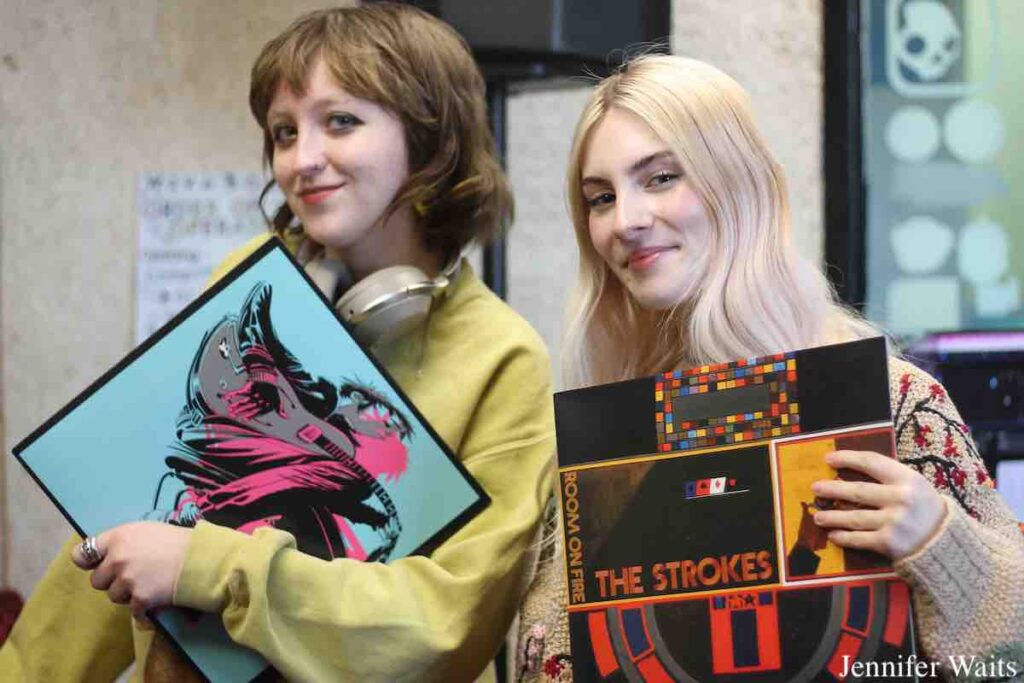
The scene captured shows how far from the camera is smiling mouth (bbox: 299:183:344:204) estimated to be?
5.26ft

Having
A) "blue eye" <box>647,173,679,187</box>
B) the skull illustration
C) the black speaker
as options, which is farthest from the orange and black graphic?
the skull illustration

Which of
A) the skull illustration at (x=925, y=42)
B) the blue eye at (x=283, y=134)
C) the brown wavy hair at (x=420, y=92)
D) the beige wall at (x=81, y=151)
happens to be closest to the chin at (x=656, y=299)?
the brown wavy hair at (x=420, y=92)

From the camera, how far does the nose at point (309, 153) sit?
158 cm

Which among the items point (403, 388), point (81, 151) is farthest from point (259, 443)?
point (81, 151)

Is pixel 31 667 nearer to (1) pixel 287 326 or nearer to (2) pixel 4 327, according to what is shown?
(1) pixel 287 326

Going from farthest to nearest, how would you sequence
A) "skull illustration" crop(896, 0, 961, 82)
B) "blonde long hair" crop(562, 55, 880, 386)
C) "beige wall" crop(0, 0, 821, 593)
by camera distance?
"beige wall" crop(0, 0, 821, 593) → "skull illustration" crop(896, 0, 961, 82) → "blonde long hair" crop(562, 55, 880, 386)

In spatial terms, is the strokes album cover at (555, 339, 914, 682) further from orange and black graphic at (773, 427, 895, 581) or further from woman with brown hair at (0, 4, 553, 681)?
woman with brown hair at (0, 4, 553, 681)

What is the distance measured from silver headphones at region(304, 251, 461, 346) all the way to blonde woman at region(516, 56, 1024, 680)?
0.19 meters

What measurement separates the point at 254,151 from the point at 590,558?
1.97 m

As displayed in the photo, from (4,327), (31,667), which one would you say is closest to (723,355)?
(31,667)

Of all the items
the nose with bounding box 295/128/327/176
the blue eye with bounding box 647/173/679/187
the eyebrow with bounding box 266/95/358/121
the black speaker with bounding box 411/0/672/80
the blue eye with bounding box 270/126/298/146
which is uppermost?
the black speaker with bounding box 411/0/672/80

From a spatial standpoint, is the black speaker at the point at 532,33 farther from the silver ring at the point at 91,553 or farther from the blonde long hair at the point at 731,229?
the silver ring at the point at 91,553

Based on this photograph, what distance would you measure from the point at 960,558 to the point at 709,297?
350mm

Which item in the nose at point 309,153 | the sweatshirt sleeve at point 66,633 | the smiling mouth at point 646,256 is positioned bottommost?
the sweatshirt sleeve at point 66,633
